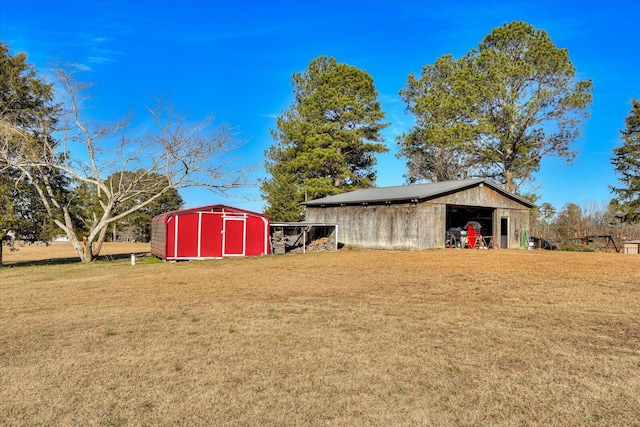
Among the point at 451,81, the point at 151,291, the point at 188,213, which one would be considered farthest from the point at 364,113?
the point at 151,291

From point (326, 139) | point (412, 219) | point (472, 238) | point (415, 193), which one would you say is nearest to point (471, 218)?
point (472, 238)

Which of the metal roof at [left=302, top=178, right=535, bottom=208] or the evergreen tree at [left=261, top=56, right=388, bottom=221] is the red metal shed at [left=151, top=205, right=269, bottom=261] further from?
the evergreen tree at [left=261, top=56, right=388, bottom=221]

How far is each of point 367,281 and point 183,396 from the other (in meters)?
8.26

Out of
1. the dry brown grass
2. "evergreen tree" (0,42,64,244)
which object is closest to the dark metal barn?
the dry brown grass

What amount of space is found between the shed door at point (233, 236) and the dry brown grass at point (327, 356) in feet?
34.2

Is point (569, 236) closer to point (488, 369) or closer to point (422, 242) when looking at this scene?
point (422, 242)

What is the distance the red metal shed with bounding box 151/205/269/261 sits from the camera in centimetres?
2009

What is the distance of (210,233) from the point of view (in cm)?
2103

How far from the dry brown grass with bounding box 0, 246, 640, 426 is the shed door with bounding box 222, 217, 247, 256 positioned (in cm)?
1042

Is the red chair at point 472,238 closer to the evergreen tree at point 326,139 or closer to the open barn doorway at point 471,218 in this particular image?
the open barn doorway at point 471,218

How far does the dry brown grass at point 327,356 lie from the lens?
13.0 feet

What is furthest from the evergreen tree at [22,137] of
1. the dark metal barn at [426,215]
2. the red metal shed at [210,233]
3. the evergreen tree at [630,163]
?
the evergreen tree at [630,163]

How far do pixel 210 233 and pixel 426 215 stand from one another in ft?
35.0

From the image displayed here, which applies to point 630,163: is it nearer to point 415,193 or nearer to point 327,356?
point 415,193
